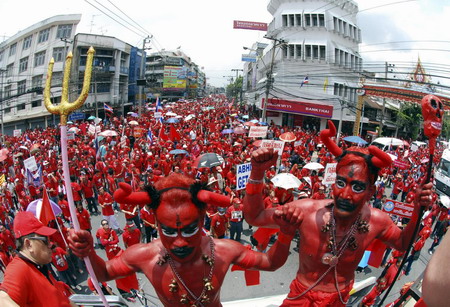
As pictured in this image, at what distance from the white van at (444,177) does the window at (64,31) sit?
36681 millimetres

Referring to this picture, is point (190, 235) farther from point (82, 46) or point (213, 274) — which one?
point (82, 46)

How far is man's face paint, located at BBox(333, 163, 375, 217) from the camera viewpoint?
2826 mm

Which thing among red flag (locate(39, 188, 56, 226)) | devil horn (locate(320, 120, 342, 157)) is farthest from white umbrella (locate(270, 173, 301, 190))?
red flag (locate(39, 188, 56, 226))

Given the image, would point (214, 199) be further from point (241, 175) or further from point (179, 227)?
point (241, 175)

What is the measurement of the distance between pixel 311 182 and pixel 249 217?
8128mm

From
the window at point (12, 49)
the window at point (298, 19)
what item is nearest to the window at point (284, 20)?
the window at point (298, 19)

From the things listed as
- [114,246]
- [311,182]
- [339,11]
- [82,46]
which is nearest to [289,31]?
[339,11]

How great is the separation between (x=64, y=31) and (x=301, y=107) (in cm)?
2774

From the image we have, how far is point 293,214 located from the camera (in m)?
2.27

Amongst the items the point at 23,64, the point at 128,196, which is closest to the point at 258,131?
the point at 128,196

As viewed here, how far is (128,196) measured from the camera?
242 cm

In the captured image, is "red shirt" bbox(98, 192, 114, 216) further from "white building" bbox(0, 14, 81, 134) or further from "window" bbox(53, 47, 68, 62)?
"window" bbox(53, 47, 68, 62)

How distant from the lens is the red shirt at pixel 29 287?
216 centimetres

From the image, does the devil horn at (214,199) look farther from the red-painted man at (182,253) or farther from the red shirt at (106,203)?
the red shirt at (106,203)
